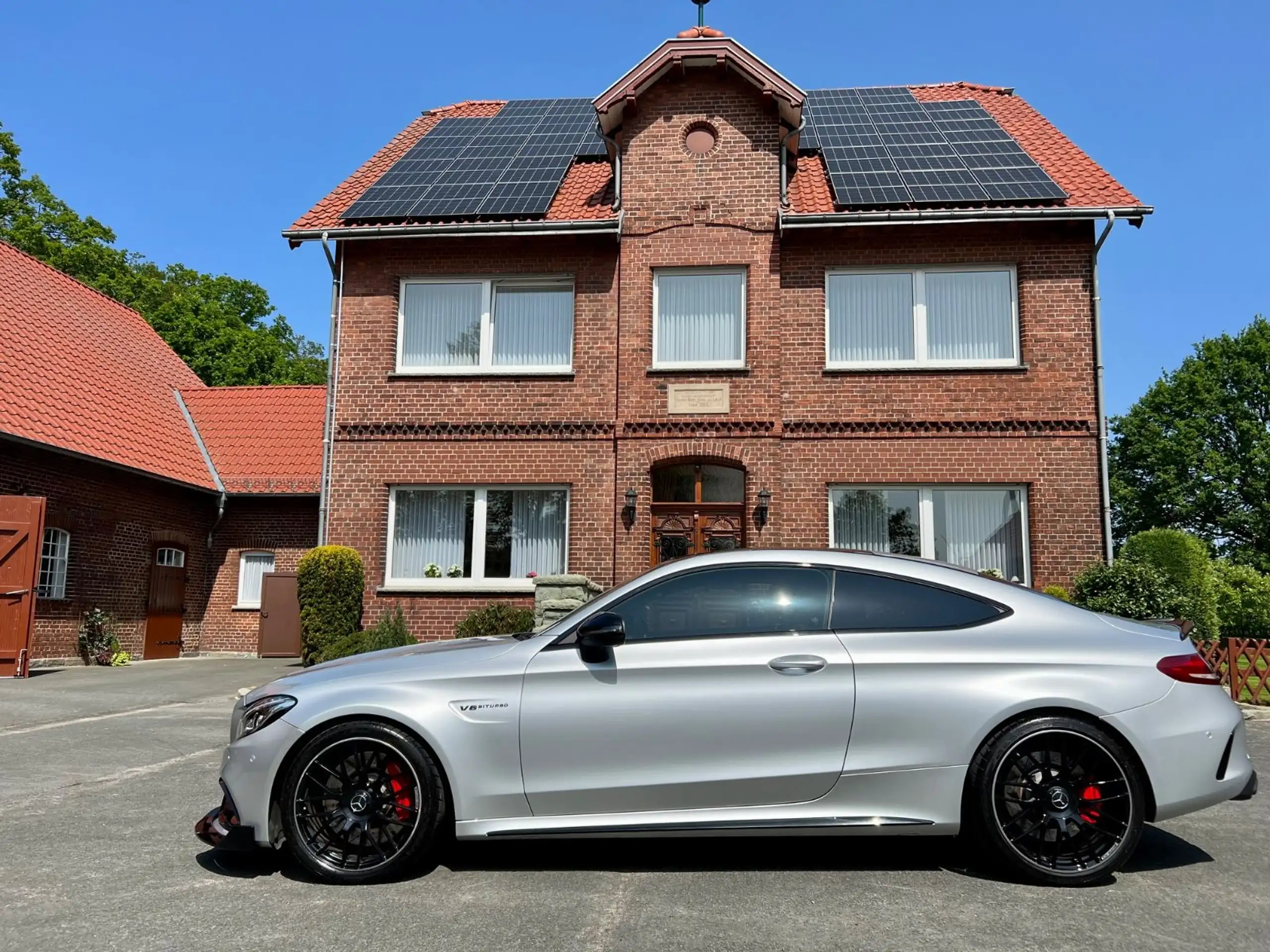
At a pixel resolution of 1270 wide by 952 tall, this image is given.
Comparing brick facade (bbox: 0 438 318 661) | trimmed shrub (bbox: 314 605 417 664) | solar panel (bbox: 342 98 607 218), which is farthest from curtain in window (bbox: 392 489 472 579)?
brick facade (bbox: 0 438 318 661)

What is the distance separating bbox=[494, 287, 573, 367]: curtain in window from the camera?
14023 millimetres

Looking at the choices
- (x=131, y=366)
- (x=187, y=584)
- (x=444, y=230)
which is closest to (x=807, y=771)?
(x=444, y=230)

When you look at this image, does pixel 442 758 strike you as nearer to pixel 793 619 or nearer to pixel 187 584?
pixel 793 619

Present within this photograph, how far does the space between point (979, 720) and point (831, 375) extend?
957cm

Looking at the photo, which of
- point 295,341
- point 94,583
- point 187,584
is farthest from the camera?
point 295,341

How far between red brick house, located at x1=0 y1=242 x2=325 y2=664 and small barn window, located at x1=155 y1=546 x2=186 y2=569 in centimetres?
3

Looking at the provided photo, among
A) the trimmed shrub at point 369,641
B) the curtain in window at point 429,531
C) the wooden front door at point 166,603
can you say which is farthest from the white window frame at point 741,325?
the wooden front door at point 166,603

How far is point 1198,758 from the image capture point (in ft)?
13.9

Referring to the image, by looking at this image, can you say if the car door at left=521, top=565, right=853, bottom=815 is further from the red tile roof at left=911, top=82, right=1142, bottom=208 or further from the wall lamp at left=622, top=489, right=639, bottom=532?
the red tile roof at left=911, top=82, right=1142, bottom=208

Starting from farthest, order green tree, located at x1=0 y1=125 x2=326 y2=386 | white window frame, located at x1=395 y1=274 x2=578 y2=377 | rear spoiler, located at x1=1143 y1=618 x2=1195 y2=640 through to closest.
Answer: green tree, located at x1=0 y1=125 x2=326 y2=386 < white window frame, located at x1=395 y1=274 x2=578 y2=377 < rear spoiler, located at x1=1143 y1=618 x2=1195 y2=640

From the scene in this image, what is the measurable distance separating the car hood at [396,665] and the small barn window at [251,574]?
1628cm

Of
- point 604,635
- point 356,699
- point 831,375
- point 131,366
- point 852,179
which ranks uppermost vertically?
point 852,179

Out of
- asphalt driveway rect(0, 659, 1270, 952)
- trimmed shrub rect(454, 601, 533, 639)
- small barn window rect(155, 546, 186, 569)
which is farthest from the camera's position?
small barn window rect(155, 546, 186, 569)

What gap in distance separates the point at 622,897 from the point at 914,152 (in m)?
13.4
